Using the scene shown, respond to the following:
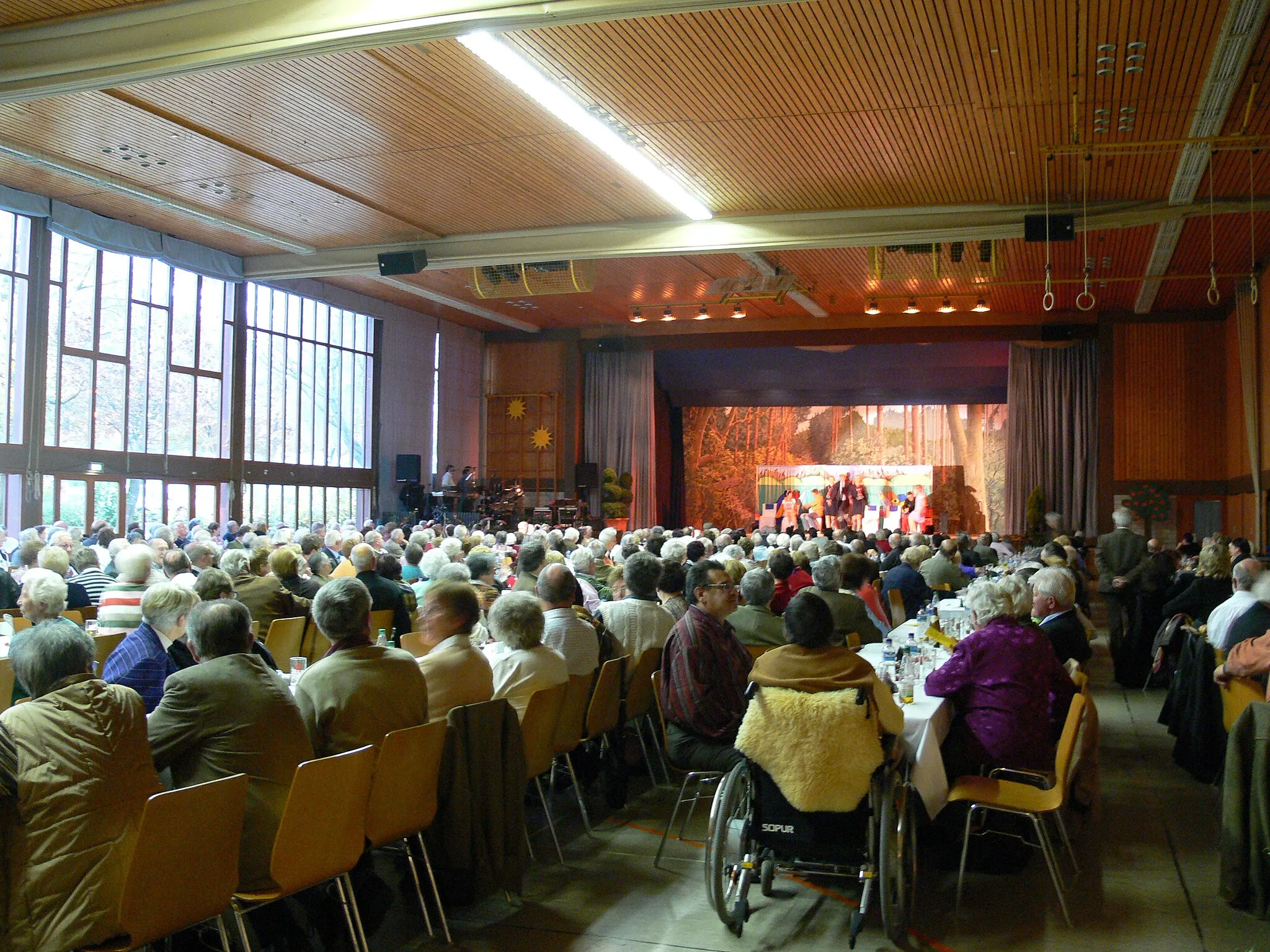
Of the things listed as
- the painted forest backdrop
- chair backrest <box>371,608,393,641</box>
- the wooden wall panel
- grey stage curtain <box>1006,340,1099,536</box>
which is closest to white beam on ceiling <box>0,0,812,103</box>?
chair backrest <box>371,608,393,641</box>

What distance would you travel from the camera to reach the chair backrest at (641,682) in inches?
237

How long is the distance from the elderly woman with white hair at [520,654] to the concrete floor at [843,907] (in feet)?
2.61

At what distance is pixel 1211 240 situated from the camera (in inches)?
523

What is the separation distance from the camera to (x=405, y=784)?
379 centimetres

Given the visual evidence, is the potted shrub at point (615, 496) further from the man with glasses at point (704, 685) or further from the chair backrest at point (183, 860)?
the chair backrest at point (183, 860)

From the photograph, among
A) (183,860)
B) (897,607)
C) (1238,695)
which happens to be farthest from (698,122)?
(183,860)

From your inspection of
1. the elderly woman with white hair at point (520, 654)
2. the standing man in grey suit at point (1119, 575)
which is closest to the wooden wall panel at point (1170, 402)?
the standing man in grey suit at point (1119, 575)

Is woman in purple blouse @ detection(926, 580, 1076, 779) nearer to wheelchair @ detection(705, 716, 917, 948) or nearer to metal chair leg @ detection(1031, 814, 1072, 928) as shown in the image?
metal chair leg @ detection(1031, 814, 1072, 928)

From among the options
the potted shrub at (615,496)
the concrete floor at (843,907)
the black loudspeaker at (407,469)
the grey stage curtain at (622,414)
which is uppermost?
the grey stage curtain at (622,414)

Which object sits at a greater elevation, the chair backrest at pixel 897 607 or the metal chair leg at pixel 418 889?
the chair backrest at pixel 897 607

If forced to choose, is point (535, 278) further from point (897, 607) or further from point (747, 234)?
point (897, 607)

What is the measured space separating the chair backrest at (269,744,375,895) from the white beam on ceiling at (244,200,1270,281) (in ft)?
36.0

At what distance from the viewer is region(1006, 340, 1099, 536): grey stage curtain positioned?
21188 millimetres

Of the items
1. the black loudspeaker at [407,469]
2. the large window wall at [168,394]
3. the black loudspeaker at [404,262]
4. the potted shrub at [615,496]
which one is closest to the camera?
the large window wall at [168,394]
